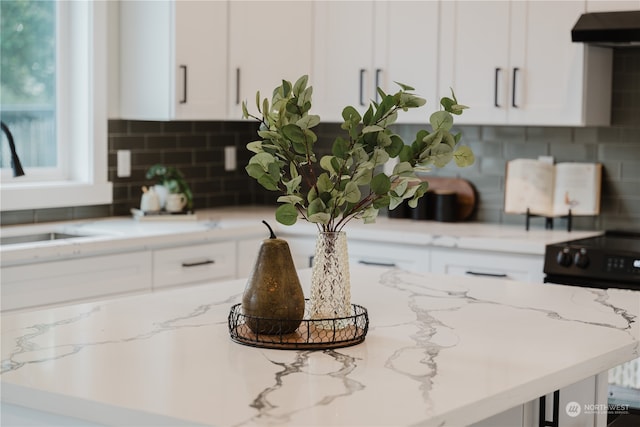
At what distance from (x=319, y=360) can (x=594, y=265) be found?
2.23m

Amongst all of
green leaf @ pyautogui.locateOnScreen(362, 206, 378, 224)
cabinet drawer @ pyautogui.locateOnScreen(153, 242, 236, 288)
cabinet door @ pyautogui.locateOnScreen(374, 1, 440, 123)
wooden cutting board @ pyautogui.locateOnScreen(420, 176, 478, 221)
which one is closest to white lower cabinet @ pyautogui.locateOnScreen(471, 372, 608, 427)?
green leaf @ pyautogui.locateOnScreen(362, 206, 378, 224)

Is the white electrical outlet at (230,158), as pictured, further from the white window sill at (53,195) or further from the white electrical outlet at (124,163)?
the white window sill at (53,195)

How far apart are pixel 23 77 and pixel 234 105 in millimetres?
953

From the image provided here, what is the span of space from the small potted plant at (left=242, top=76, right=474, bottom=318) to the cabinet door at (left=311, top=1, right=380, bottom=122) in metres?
2.61

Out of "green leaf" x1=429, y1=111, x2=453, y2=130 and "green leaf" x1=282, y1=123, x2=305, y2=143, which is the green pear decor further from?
"green leaf" x1=429, y1=111, x2=453, y2=130

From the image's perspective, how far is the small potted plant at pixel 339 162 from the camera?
2.03 metres

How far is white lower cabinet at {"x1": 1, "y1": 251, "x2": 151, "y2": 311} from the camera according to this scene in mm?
3582

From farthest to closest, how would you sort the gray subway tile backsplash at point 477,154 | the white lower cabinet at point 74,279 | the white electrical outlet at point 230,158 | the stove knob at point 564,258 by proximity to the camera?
the white electrical outlet at point 230,158
the gray subway tile backsplash at point 477,154
the stove knob at point 564,258
the white lower cabinet at point 74,279

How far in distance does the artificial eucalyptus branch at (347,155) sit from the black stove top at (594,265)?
1.94 m

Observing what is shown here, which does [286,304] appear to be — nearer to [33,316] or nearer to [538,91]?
[33,316]

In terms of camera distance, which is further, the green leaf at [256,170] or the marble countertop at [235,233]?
the marble countertop at [235,233]

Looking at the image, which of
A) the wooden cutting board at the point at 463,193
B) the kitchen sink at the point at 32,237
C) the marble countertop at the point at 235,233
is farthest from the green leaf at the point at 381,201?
the wooden cutting board at the point at 463,193

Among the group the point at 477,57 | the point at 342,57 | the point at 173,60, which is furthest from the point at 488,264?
the point at 173,60

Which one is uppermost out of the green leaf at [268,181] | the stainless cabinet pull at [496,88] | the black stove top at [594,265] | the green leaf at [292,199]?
the stainless cabinet pull at [496,88]
